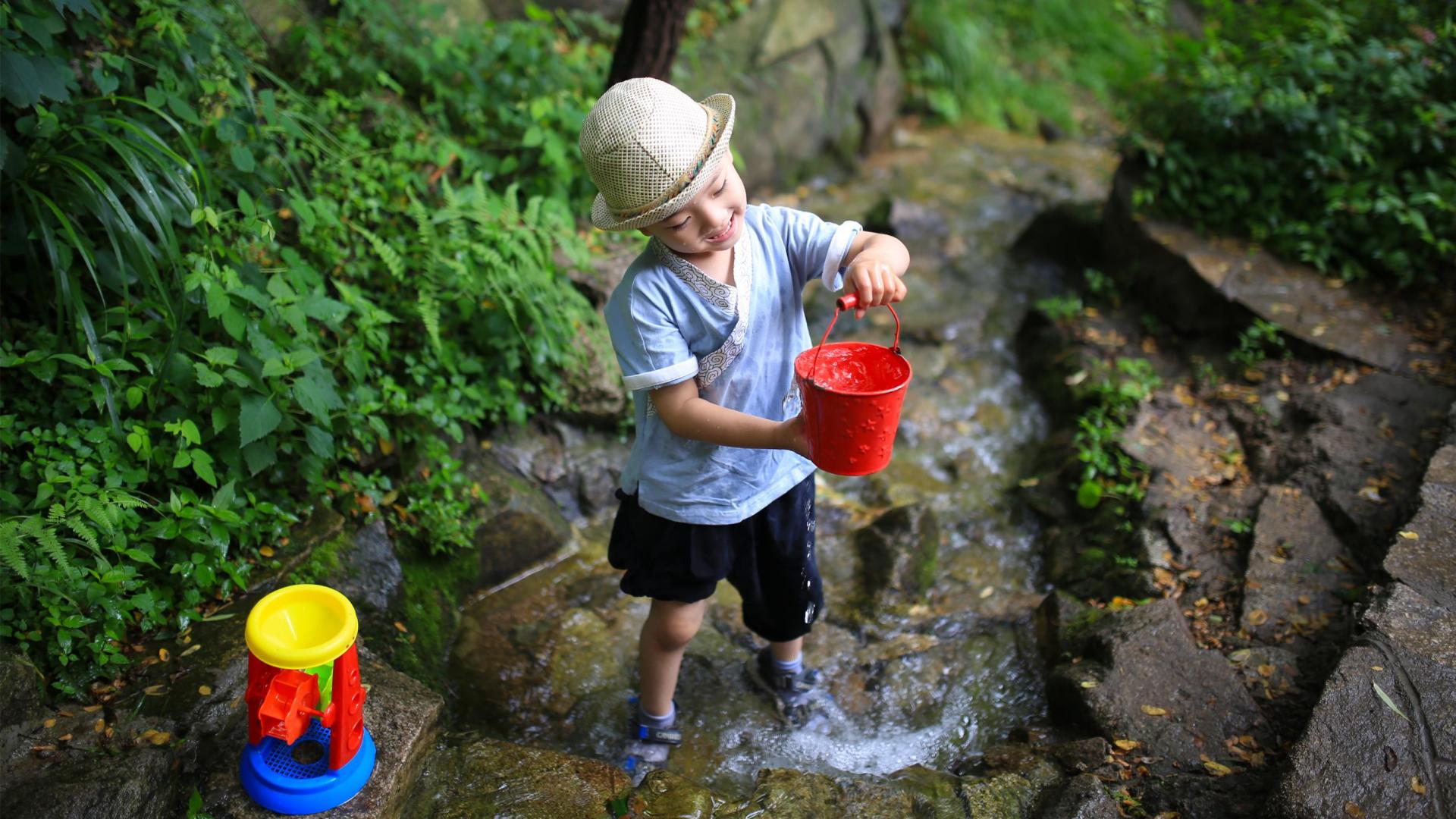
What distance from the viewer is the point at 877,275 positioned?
203cm

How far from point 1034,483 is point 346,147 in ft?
10.2

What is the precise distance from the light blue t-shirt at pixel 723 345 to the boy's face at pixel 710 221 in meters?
0.06

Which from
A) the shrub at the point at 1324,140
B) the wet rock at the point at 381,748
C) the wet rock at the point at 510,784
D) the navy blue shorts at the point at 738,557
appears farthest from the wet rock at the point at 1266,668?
Result: the shrub at the point at 1324,140

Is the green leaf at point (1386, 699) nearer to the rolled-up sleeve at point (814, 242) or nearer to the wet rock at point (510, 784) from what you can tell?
the rolled-up sleeve at point (814, 242)

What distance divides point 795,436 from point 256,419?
1577 mm

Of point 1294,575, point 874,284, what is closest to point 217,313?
point 874,284

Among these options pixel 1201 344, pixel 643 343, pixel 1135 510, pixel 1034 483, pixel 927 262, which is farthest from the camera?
pixel 927 262

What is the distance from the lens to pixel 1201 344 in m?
4.69

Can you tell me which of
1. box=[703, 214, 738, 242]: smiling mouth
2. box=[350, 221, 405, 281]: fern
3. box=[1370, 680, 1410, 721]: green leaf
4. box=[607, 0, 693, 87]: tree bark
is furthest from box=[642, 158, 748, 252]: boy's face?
box=[607, 0, 693, 87]: tree bark

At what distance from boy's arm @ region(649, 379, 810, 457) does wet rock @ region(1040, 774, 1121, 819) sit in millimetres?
1088

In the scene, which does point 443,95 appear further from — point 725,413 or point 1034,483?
point 1034,483

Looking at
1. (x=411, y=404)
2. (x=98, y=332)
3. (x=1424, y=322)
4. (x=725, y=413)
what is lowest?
(x=1424, y=322)

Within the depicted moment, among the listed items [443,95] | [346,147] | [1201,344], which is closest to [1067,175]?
[1201,344]

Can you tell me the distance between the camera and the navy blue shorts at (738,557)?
2.46 metres
